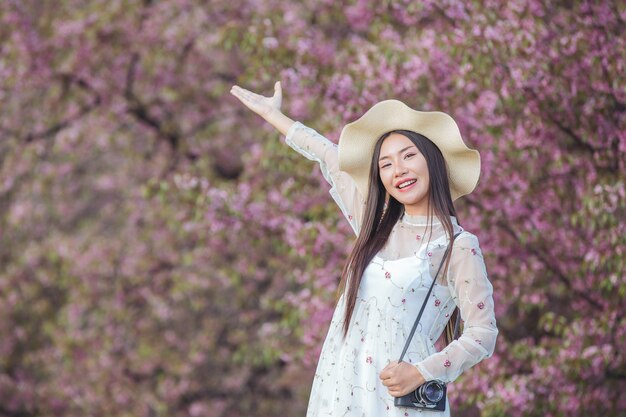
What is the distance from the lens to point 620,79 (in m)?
5.58

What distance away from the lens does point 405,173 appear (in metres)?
3.43

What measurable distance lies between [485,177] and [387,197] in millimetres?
2792

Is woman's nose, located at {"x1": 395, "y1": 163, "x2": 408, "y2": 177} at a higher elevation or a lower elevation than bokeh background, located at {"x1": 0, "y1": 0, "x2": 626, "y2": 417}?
higher

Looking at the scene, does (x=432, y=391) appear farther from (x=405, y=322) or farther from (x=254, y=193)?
(x=254, y=193)

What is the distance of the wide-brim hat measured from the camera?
3445 mm

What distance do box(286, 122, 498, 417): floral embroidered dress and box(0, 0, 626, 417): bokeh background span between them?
2.29m

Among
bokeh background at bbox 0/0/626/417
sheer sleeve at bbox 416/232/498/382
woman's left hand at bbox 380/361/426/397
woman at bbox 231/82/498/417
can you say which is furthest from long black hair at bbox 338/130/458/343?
bokeh background at bbox 0/0/626/417

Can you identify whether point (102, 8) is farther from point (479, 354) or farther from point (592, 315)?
point (479, 354)

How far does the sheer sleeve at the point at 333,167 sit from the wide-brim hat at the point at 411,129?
0.43 feet

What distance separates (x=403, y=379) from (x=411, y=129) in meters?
0.79

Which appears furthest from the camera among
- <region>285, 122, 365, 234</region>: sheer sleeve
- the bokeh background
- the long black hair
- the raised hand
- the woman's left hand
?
Result: the bokeh background

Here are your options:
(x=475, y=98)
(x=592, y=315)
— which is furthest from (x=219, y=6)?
(x=592, y=315)

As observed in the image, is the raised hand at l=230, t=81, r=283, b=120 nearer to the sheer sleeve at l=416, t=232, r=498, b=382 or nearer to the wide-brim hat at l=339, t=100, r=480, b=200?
the wide-brim hat at l=339, t=100, r=480, b=200

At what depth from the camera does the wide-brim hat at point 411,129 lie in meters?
3.45
